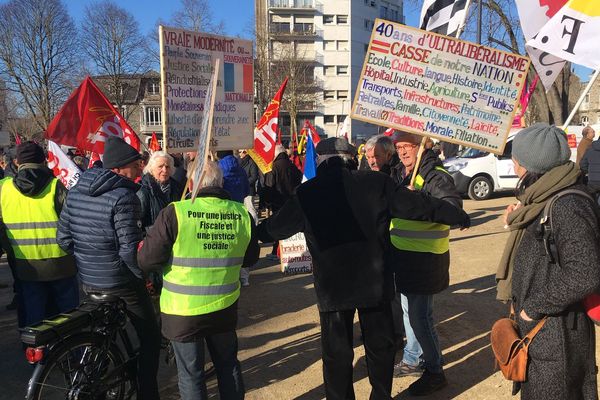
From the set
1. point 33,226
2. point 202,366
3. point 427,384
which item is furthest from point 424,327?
point 33,226

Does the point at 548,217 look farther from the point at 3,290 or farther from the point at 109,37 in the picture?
the point at 109,37

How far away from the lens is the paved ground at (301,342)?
3.95m

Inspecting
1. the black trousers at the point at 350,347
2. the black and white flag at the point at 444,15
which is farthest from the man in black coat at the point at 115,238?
the black and white flag at the point at 444,15

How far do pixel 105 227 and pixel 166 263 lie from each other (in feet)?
1.90

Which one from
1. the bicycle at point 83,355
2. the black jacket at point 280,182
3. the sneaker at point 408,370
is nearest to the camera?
the bicycle at point 83,355

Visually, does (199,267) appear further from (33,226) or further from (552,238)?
(33,226)

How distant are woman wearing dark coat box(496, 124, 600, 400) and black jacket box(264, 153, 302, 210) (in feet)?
19.6

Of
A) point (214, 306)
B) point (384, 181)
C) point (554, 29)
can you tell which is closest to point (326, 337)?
point (214, 306)

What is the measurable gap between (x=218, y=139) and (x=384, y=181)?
1402 mm

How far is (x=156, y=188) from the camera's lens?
15.0ft

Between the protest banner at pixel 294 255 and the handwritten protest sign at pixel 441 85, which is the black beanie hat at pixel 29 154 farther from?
the protest banner at pixel 294 255

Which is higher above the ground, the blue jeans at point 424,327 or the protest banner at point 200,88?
the protest banner at point 200,88

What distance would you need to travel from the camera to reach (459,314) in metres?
5.49

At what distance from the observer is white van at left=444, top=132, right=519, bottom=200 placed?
15070 millimetres
